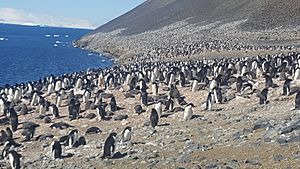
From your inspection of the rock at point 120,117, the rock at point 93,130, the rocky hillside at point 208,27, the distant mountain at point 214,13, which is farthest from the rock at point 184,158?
the distant mountain at point 214,13

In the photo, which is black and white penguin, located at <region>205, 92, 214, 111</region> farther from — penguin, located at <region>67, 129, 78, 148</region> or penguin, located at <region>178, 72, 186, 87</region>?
penguin, located at <region>178, 72, 186, 87</region>

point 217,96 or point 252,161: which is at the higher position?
point 217,96

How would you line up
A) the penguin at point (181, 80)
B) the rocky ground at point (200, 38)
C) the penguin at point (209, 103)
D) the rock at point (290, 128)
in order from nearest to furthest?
the rock at point (290, 128) < the penguin at point (209, 103) < the penguin at point (181, 80) < the rocky ground at point (200, 38)

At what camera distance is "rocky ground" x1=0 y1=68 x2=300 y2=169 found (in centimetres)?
1351

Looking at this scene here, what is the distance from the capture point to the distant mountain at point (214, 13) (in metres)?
84.4

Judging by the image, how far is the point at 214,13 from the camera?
352 feet

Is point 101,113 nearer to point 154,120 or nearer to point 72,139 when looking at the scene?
point 154,120

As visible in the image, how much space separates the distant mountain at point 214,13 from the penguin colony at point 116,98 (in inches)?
2077

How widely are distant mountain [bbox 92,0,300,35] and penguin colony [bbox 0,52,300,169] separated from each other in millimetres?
52766

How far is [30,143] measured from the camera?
757 inches

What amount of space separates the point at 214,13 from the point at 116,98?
272 ft

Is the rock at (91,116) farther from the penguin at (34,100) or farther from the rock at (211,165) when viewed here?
the rock at (211,165)

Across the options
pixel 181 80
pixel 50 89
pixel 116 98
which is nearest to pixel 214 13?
pixel 50 89

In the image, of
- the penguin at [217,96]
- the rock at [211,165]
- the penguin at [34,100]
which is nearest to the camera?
the rock at [211,165]
